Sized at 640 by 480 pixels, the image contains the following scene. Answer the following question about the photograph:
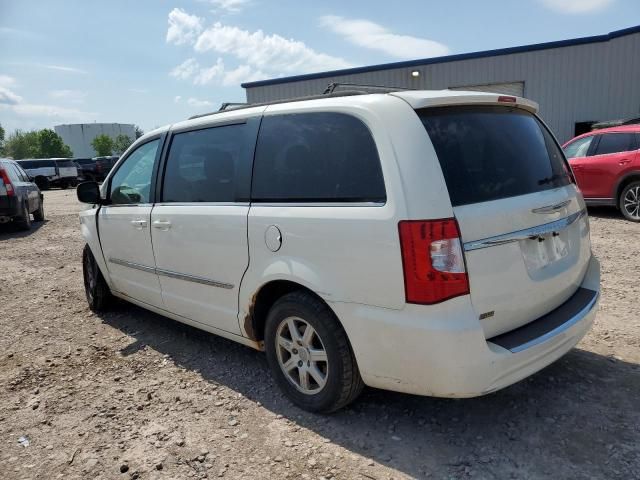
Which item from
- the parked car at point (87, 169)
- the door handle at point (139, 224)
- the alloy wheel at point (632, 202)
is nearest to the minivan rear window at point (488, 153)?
the door handle at point (139, 224)

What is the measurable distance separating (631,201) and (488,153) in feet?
24.9

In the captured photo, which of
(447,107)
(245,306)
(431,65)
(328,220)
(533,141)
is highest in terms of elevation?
(431,65)

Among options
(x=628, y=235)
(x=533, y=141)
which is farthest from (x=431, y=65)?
(x=533, y=141)

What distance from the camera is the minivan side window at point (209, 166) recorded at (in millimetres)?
3238

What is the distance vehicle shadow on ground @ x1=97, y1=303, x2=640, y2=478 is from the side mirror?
208 centimetres

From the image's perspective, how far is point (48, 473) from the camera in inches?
103

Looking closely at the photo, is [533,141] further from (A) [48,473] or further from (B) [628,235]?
(B) [628,235]

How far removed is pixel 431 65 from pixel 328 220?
1663cm

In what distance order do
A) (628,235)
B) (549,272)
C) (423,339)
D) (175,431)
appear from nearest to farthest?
(423,339) < (549,272) < (175,431) < (628,235)

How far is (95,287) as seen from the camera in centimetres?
507

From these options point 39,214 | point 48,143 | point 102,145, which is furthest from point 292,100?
point 102,145

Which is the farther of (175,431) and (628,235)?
(628,235)

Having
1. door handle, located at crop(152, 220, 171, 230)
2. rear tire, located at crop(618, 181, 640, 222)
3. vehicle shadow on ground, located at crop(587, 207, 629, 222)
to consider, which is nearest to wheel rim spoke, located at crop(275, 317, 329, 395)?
door handle, located at crop(152, 220, 171, 230)

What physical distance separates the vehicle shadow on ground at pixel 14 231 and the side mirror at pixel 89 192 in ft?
24.0
